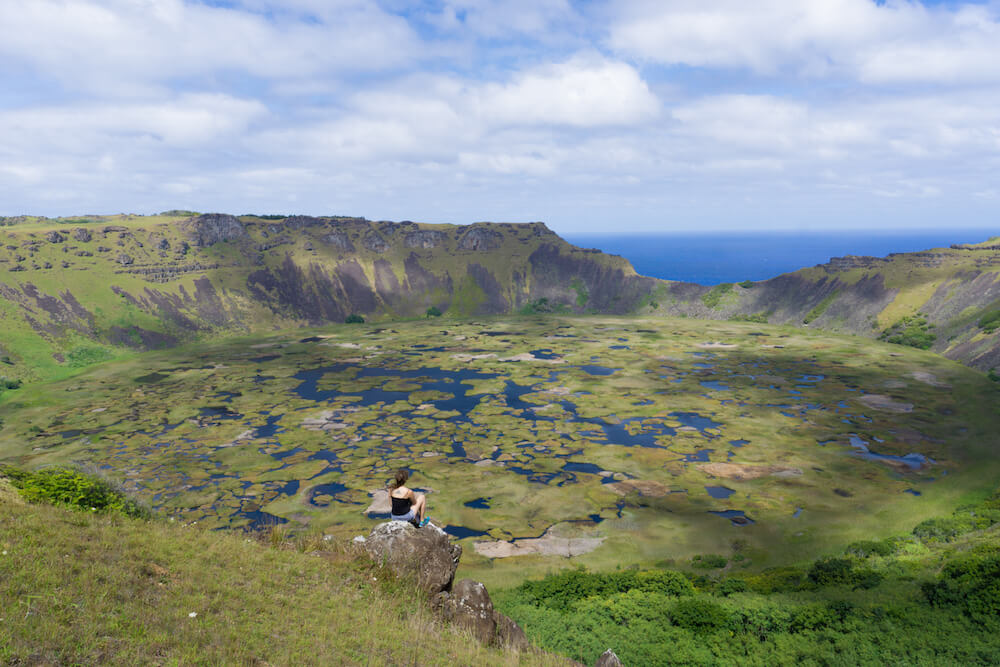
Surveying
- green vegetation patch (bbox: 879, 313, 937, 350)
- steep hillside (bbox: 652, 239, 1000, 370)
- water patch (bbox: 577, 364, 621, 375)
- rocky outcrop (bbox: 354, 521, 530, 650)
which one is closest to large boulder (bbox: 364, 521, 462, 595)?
rocky outcrop (bbox: 354, 521, 530, 650)

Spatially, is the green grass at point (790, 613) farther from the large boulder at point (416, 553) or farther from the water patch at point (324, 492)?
the water patch at point (324, 492)

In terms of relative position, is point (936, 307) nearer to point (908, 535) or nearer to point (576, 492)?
point (908, 535)

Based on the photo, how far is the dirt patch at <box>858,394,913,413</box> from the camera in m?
81.7

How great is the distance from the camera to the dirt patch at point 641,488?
186ft

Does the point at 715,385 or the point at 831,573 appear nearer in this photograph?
the point at 831,573

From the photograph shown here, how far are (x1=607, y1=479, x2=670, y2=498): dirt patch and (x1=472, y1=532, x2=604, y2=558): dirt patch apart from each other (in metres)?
10.9

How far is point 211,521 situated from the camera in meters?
50.4

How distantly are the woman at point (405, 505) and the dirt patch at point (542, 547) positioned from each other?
92.6ft

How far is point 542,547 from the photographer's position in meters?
46.4

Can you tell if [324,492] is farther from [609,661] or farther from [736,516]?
[609,661]

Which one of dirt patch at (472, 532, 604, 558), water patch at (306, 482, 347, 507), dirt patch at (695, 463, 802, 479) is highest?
dirt patch at (695, 463, 802, 479)

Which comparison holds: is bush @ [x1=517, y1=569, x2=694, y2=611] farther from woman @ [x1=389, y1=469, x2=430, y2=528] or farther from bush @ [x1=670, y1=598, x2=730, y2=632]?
woman @ [x1=389, y1=469, x2=430, y2=528]

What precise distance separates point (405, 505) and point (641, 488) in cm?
4463

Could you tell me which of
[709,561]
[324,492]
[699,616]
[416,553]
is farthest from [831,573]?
[324,492]
